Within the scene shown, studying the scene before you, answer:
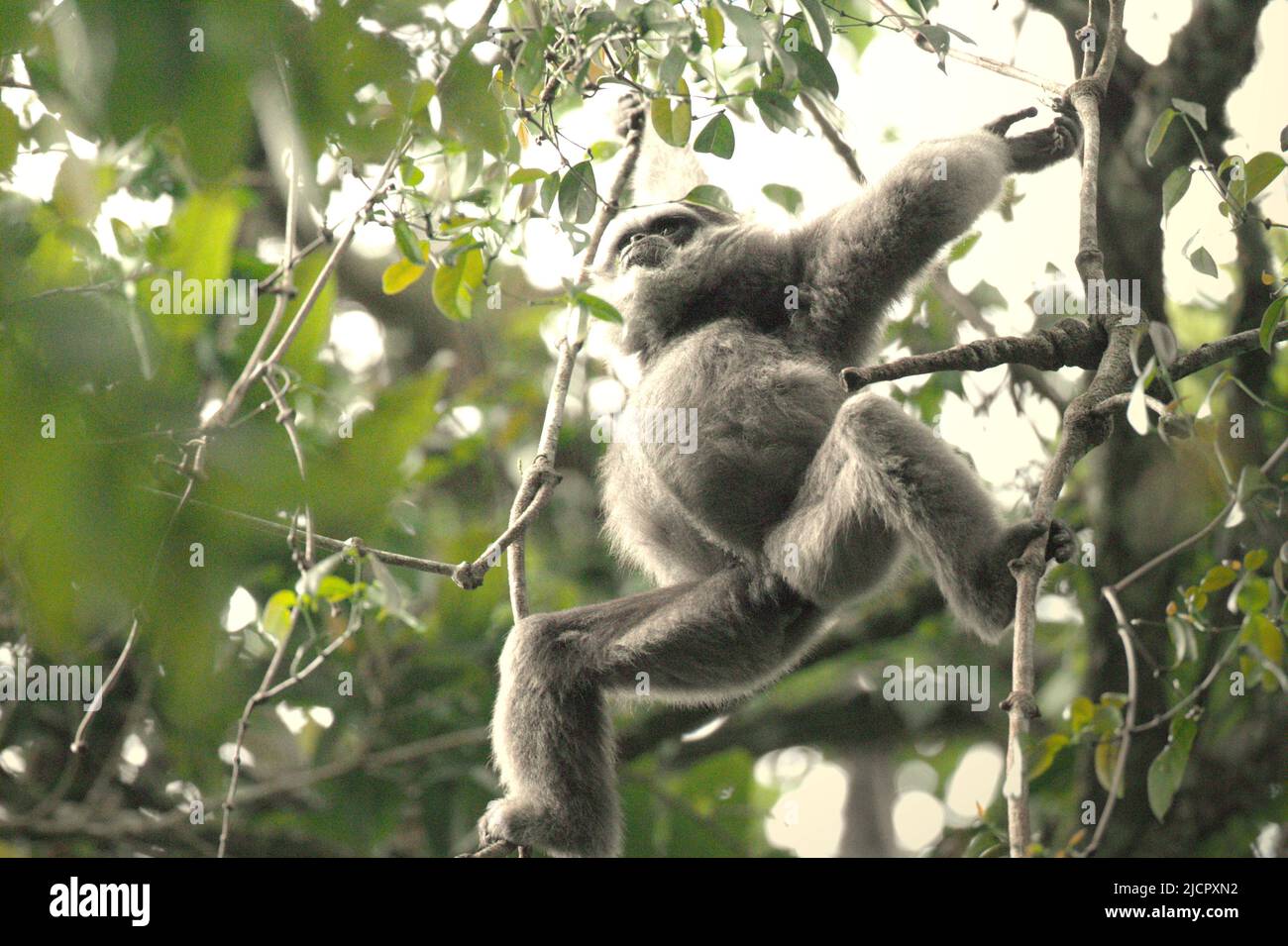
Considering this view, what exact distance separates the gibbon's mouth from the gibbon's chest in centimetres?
52

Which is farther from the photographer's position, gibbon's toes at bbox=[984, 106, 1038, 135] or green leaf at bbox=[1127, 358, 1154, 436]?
gibbon's toes at bbox=[984, 106, 1038, 135]

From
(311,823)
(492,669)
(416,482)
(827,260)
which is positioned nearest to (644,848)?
(492,669)

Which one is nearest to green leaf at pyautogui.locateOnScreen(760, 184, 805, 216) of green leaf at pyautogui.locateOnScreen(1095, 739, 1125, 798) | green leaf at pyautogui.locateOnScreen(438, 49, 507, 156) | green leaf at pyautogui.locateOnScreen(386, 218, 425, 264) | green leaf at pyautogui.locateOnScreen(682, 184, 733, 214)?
green leaf at pyautogui.locateOnScreen(682, 184, 733, 214)

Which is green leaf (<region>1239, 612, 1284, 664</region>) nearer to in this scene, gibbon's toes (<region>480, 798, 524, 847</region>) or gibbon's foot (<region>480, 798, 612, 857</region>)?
gibbon's foot (<region>480, 798, 612, 857</region>)

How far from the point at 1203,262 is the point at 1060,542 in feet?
4.07

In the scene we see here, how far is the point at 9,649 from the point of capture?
6031 mm

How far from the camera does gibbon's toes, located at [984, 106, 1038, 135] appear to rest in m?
5.32

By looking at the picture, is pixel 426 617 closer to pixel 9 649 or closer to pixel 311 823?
pixel 311 823

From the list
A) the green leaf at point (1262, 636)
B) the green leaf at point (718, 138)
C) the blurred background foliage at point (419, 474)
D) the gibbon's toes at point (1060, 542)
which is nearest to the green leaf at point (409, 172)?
the blurred background foliage at point (419, 474)

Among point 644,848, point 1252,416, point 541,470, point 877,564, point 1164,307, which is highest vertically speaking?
point 1164,307

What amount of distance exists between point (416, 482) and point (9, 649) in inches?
106

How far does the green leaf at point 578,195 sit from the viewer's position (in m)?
5.02

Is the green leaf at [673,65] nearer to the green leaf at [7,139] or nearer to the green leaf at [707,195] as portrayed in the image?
the green leaf at [707,195]

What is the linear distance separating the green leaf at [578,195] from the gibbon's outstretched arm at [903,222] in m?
1.25
